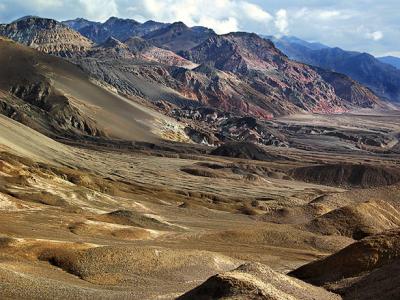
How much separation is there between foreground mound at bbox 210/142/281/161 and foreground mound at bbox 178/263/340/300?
12813 cm

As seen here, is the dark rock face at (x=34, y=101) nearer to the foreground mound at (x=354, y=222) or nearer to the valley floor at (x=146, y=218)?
the valley floor at (x=146, y=218)

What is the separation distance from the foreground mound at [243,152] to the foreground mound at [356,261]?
12136 centimetres

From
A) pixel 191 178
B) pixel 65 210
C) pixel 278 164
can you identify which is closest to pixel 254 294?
pixel 65 210

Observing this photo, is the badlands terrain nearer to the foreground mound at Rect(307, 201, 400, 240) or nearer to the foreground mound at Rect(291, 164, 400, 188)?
the foreground mound at Rect(307, 201, 400, 240)

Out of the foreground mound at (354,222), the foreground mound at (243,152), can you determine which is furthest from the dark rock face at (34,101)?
the foreground mound at (354,222)

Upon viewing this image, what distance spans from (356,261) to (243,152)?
126 meters

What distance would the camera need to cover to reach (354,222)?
63688 mm

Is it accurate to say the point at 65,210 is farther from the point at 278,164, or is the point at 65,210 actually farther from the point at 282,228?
the point at 278,164

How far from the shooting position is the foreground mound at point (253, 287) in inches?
1052

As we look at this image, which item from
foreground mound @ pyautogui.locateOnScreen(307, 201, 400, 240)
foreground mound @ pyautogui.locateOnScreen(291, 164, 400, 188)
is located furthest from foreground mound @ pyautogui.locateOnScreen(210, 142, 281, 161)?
foreground mound @ pyautogui.locateOnScreen(307, 201, 400, 240)

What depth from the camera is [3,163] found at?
79.1 meters

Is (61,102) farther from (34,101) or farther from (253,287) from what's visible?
(253,287)

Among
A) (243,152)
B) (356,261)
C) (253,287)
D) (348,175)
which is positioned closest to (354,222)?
(356,261)

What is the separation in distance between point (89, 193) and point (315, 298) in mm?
51810
